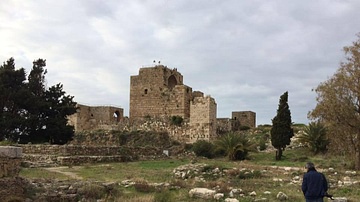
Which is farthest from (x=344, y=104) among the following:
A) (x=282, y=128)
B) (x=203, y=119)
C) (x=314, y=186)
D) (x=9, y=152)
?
(x=203, y=119)

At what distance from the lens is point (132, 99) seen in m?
40.2

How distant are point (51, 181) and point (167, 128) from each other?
25503 mm

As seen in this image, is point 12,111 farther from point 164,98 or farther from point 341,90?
point 341,90

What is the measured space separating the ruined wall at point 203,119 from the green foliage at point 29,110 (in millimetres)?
11278

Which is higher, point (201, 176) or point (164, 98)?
point (164, 98)

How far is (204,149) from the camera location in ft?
96.6

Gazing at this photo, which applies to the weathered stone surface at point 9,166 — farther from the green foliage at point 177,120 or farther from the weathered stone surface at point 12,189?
the green foliage at point 177,120

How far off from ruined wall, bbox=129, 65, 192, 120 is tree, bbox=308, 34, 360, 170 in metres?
19.5

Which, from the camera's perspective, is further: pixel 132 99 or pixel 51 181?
pixel 132 99

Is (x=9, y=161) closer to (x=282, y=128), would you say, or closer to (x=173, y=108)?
(x=282, y=128)

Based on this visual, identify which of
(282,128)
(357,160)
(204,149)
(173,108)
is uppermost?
(173,108)

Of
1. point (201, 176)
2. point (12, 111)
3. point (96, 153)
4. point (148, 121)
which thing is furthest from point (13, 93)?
point (201, 176)

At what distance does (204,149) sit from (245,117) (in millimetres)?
14683

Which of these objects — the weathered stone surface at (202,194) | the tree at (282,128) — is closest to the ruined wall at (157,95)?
the tree at (282,128)
